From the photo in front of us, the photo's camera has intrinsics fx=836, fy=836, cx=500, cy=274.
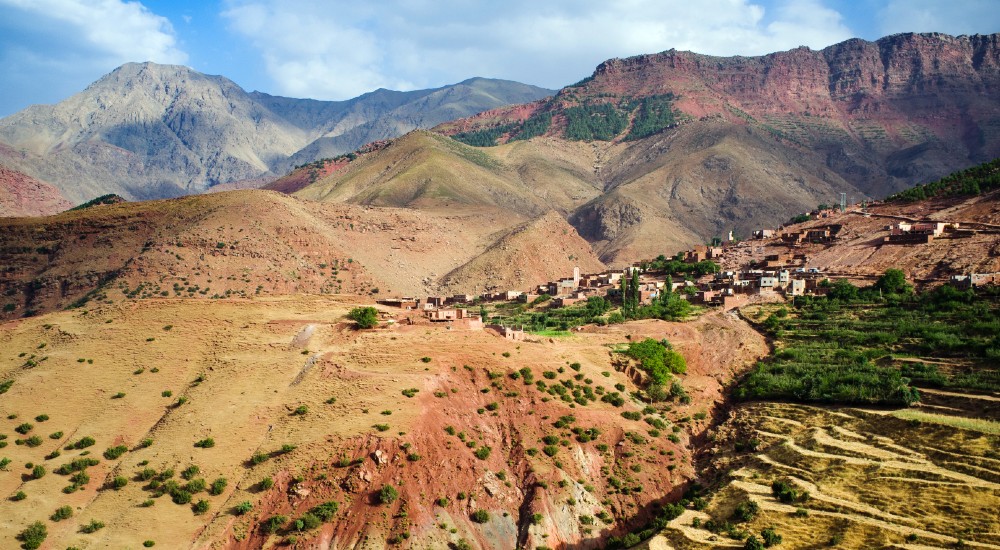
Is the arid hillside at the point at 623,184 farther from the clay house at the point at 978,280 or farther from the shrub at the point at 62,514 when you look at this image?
the shrub at the point at 62,514

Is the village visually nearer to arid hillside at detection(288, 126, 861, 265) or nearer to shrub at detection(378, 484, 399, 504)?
shrub at detection(378, 484, 399, 504)

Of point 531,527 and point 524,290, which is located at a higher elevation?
point 524,290

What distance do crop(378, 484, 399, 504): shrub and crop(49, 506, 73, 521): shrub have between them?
12.4 metres

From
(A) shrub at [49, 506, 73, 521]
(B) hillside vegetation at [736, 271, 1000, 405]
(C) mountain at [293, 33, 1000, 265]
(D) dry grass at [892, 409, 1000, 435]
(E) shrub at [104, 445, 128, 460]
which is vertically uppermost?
(C) mountain at [293, 33, 1000, 265]

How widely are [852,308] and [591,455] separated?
3351 cm

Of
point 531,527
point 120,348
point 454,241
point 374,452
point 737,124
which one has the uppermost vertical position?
point 737,124

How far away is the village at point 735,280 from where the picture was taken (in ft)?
232

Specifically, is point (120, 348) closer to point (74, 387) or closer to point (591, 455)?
point (74, 387)

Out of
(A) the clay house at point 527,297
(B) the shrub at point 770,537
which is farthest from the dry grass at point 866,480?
(A) the clay house at point 527,297

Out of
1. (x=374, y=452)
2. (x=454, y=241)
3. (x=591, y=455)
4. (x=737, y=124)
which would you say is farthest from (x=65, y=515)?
(x=737, y=124)

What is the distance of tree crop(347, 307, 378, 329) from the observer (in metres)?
47.5

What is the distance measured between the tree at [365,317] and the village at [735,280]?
716 cm

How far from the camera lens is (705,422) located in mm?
47656

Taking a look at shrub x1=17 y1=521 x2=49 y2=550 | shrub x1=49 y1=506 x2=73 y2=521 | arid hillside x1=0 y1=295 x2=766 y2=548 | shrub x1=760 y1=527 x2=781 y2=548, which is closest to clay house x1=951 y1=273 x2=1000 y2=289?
arid hillside x1=0 y1=295 x2=766 y2=548
